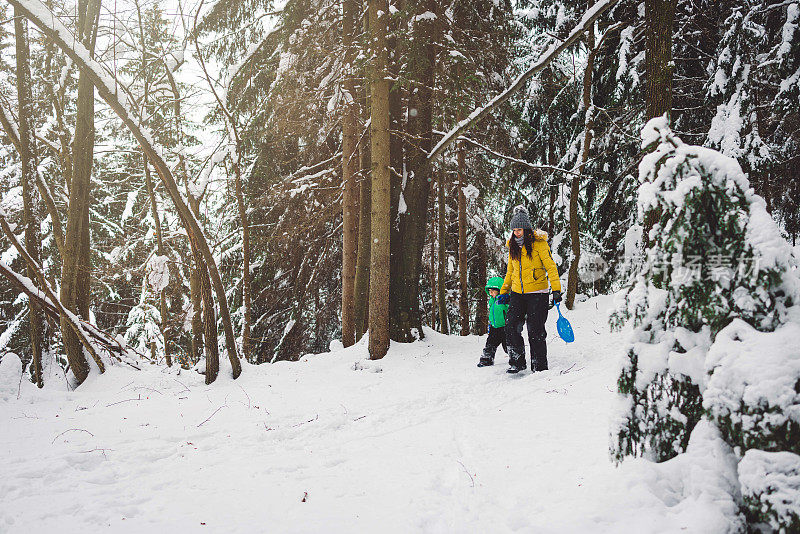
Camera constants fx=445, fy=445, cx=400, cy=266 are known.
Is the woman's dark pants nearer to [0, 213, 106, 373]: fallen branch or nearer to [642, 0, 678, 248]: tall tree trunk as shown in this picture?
[642, 0, 678, 248]: tall tree trunk

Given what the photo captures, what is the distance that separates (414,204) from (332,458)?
516cm

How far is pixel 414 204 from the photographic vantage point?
768 centimetres

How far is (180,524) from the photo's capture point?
2.31m

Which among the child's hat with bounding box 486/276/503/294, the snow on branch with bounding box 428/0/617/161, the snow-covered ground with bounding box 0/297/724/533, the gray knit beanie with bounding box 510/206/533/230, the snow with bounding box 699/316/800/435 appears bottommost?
the snow-covered ground with bounding box 0/297/724/533

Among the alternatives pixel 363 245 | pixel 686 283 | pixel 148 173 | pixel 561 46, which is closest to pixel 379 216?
pixel 363 245

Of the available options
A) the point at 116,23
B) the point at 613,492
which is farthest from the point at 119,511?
the point at 116,23

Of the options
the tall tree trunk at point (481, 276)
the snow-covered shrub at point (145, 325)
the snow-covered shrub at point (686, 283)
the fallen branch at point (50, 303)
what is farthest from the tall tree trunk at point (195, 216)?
the tall tree trunk at point (481, 276)

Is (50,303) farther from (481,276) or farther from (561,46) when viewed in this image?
(481,276)

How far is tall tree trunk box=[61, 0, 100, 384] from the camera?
5805mm

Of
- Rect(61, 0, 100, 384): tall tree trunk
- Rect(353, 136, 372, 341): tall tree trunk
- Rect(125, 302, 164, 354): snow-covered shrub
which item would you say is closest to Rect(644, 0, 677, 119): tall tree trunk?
Rect(353, 136, 372, 341): tall tree trunk

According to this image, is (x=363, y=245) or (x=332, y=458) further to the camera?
(x=363, y=245)

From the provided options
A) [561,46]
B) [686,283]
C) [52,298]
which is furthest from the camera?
[52,298]

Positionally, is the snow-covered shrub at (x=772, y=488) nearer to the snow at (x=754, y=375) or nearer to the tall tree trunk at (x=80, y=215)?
the snow at (x=754, y=375)

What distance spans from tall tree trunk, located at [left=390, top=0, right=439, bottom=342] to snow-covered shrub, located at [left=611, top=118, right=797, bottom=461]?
17.3 ft
